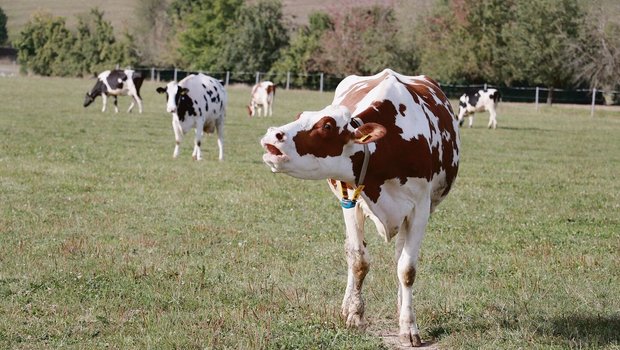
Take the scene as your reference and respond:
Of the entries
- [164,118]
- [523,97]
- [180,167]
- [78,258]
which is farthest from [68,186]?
[523,97]

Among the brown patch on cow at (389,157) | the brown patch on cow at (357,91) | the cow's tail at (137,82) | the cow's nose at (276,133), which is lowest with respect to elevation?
the cow's tail at (137,82)

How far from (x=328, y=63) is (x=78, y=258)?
6896cm

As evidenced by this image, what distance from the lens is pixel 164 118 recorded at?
3425cm

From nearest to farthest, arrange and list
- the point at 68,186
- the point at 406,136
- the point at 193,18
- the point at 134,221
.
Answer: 1. the point at 406,136
2. the point at 134,221
3. the point at 68,186
4. the point at 193,18

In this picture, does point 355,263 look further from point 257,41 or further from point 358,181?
point 257,41

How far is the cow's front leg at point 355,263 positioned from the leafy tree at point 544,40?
57499 millimetres

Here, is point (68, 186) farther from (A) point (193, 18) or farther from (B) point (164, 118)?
(A) point (193, 18)

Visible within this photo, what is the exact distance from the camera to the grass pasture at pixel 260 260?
684 cm

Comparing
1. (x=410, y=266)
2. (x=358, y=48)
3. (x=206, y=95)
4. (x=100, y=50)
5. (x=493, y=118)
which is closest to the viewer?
(x=410, y=266)

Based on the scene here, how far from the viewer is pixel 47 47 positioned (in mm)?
93438

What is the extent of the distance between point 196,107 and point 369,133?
1453 cm

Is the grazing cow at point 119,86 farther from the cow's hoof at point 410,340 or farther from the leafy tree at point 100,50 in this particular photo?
the leafy tree at point 100,50

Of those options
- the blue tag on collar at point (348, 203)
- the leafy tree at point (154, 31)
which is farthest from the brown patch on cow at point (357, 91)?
the leafy tree at point (154, 31)

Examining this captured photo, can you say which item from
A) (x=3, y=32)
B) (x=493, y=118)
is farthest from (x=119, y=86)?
(x=3, y=32)
